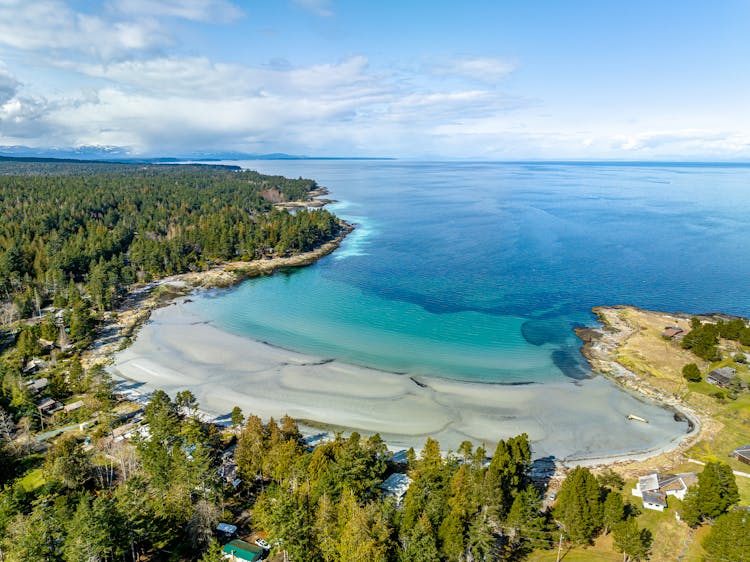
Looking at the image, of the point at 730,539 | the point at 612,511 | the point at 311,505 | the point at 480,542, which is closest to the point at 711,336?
the point at 730,539

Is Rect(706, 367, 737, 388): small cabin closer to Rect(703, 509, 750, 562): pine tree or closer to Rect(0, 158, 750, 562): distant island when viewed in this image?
Rect(0, 158, 750, 562): distant island

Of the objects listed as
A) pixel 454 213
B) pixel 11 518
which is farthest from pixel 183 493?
pixel 454 213

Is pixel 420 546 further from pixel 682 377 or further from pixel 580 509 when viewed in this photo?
pixel 682 377

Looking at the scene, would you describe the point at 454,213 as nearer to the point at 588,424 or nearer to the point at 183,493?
the point at 588,424

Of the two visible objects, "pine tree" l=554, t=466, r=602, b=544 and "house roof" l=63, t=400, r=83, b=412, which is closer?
"pine tree" l=554, t=466, r=602, b=544

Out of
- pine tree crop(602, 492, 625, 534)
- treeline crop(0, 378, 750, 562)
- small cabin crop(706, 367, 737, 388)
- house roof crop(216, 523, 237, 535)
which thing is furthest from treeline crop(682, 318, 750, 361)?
house roof crop(216, 523, 237, 535)

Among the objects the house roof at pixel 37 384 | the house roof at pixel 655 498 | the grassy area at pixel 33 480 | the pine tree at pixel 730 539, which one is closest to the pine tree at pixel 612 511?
the house roof at pixel 655 498
